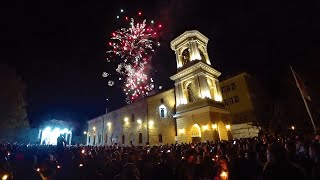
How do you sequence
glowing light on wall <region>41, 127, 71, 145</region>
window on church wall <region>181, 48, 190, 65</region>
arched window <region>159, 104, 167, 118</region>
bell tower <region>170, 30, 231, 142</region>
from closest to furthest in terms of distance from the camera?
bell tower <region>170, 30, 231, 142</region> < window on church wall <region>181, 48, 190, 65</region> < arched window <region>159, 104, 167, 118</region> < glowing light on wall <region>41, 127, 71, 145</region>

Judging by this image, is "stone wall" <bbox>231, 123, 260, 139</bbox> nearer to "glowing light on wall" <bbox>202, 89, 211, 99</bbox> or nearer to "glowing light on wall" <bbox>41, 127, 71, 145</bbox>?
"glowing light on wall" <bbox>202, 89, 211, 99</bbox>

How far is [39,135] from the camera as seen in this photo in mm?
51531

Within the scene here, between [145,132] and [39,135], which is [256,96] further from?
[39,135]

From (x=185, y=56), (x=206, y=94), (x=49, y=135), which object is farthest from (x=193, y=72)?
(x=49, y=135)

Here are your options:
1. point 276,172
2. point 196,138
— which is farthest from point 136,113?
point 276,172

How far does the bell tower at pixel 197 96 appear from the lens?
2850cm

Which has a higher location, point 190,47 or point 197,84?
point 190,47

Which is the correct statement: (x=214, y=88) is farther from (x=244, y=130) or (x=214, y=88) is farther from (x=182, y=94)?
(x=244, y=130)

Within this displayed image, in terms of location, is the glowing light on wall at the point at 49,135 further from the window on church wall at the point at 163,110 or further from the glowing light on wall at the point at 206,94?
the glowing light on wall at the point at 206,94

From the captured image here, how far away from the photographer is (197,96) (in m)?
30.7

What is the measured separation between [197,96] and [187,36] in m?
10.6

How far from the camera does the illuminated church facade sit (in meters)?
29.3

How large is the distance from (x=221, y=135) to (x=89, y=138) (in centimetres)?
3779

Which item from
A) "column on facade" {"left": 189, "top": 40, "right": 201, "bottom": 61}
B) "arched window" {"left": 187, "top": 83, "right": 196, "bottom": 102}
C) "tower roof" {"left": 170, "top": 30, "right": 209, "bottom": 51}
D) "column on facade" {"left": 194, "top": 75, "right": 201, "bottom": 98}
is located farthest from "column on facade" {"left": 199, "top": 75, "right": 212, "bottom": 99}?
"tower roof" {"left": 170, "top": 30, "right": 209, "bottom": 51}
